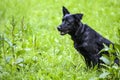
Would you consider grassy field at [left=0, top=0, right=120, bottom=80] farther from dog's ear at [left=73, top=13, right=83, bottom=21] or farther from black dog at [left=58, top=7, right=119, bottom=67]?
dog's ear at [left=73, top=13, right=83, bottom=21]

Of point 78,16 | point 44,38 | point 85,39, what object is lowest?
point 44,38

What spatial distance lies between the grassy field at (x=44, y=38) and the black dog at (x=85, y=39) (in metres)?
0.21

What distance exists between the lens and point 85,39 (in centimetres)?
695

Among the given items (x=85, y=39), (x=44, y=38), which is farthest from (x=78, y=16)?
(x=44, y=38)

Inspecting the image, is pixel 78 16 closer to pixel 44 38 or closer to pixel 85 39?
pixel 85 39

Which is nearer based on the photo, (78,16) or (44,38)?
(78,16)

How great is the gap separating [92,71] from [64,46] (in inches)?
68.6

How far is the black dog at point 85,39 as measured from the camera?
22.5 feet

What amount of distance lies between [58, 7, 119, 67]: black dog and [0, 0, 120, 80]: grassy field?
0.69 feet

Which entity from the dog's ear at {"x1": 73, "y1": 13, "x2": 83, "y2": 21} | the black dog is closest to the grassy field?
the black dog

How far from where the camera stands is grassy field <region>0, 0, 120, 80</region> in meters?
6.14

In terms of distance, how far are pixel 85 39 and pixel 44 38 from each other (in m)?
2.09

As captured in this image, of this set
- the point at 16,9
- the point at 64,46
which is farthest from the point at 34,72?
the point at 16,9

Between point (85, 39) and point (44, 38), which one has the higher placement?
point (85, 39)
